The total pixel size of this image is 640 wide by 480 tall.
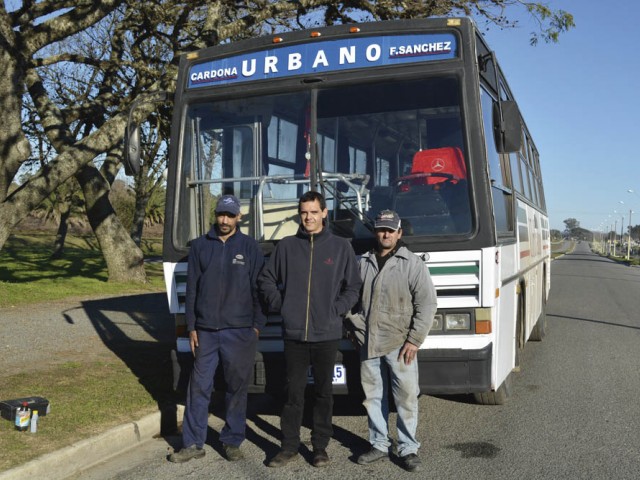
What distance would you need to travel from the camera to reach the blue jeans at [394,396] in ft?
17.0

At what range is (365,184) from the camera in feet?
19.2

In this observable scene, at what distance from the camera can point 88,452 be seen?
5305mm

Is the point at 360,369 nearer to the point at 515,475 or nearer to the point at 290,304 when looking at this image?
the point at 290,304

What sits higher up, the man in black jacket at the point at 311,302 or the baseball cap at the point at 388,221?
the baseball cap at the point at 388,221

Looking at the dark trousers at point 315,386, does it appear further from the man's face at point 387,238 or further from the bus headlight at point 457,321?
the bus headlight at point 457,321

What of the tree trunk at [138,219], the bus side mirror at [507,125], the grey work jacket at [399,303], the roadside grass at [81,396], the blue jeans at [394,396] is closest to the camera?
the grey work jacket at [399,303]

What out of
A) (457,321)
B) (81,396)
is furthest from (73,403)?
(457,321)

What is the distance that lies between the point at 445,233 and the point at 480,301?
0.57m

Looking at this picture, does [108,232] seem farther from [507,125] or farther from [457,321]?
[457,321]

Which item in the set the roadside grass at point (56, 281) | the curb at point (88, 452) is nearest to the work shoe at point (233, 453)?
the curb at point (88, 452)

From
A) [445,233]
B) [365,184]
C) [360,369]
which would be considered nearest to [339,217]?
[365,184]

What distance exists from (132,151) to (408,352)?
9.28 ft

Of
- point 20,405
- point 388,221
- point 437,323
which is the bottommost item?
point 20,405

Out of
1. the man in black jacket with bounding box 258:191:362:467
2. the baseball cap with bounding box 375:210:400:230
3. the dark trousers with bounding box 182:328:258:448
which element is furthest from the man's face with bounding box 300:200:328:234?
the dark trousers with bounding box 182:328:258:448
